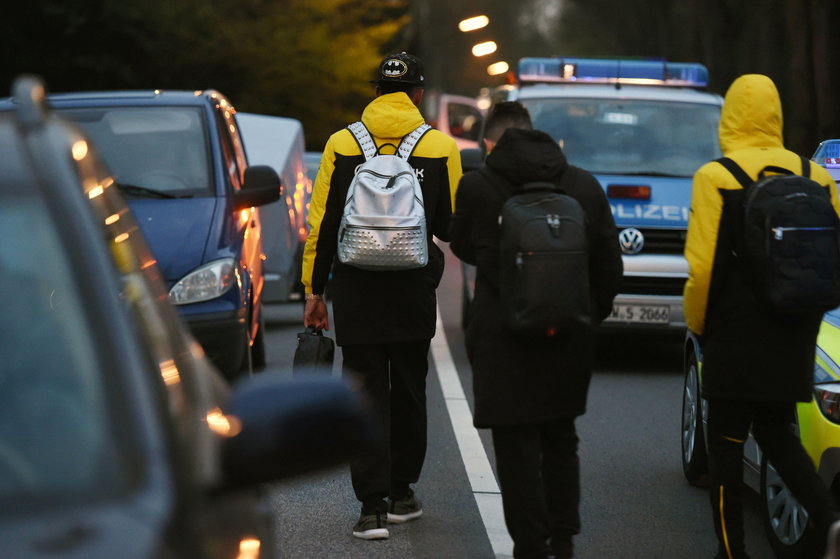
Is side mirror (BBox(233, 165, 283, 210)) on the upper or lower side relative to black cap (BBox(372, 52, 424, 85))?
lower

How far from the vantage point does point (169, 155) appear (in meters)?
10.1

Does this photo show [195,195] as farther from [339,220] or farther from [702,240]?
[702,240]

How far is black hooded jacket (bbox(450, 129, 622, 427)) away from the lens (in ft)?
17.3

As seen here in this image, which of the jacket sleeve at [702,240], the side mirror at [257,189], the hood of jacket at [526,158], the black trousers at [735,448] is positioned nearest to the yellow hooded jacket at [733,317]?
the jacket sleeve at [702,240]

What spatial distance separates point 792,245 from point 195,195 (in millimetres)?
5160

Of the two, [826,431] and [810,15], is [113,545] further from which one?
[810,15]

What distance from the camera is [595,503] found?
290 inches

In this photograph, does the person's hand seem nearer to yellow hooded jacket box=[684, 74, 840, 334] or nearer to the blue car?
yellow hooded jacket box=[684, 74, 840, 334]

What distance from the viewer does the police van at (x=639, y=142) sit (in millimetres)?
11805

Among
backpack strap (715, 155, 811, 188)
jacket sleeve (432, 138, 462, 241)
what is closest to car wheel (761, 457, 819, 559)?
backpack strap (715, 155, 811, 188)

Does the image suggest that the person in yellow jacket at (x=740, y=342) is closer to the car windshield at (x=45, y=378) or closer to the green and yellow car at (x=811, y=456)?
the green and yellow car at (x=811, y=456)

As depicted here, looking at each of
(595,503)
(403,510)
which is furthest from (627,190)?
(403,510)

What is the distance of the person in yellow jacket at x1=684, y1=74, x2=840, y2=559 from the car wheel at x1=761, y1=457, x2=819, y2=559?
19cm

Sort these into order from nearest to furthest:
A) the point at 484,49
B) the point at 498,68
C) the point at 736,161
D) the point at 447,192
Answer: the point at 736,161, the point at 447,192, the point at 484,49, the point at 498,68
